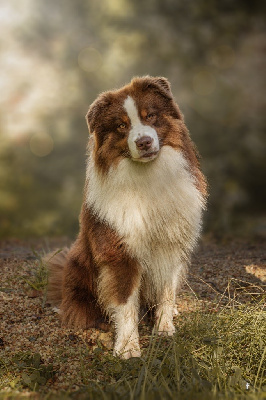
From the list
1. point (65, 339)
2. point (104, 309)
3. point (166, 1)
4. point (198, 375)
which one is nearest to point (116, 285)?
point (104, 309)

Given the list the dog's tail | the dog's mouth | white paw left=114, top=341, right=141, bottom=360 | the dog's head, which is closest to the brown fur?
the dog's head

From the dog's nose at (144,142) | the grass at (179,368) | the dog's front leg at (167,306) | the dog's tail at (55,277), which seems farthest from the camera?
the dog's tail at (55,277)

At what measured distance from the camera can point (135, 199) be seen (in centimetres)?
338

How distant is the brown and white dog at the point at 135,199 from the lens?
3.33m

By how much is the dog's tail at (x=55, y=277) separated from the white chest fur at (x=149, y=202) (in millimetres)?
1016

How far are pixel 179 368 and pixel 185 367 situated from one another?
0.08 m

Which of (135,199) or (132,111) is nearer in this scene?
(132,111)

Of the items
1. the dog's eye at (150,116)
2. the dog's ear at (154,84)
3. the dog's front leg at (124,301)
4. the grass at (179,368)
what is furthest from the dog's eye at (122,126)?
the grass at (179,368)

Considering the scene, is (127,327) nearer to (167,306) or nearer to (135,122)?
(167,306)

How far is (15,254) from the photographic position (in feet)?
18.8

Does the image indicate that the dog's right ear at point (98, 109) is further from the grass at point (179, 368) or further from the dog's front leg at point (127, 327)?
the grass at point (179, 368)

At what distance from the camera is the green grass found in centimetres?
260

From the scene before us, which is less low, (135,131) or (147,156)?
(135,131)

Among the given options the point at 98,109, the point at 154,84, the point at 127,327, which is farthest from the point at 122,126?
the point at 127,327
